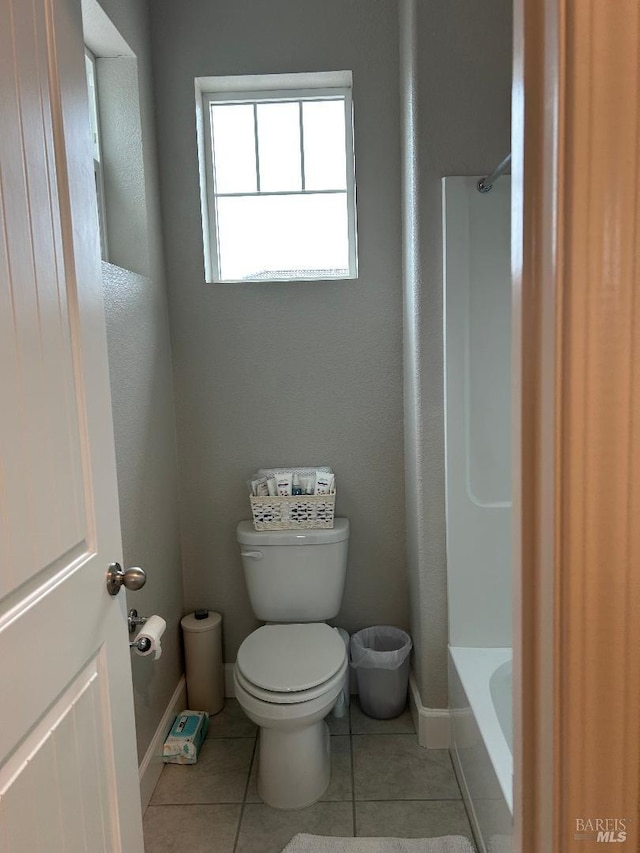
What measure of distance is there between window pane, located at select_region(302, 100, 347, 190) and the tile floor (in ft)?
6.93

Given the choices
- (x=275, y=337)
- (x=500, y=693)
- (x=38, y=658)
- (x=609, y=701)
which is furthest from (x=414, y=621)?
(x=609, y=701)

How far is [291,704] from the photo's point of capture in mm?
1766

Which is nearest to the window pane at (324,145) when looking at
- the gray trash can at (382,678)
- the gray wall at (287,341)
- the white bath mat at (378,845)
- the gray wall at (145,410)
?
the gray wall at (287,341)

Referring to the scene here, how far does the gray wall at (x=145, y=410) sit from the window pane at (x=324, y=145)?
601 millimetres

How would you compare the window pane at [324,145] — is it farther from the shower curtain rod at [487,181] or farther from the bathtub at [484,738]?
the bathtub at [484,738]

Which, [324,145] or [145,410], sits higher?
[324,145]

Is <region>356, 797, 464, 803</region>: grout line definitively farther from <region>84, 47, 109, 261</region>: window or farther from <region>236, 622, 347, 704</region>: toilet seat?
<region>84, 47, 109, 261</region>: window

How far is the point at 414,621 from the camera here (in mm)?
2328

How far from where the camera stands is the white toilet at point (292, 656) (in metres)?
1.79

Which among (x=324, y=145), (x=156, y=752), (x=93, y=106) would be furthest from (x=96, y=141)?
(x=156, y=752)

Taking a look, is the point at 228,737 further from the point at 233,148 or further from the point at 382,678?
the point at 233,148

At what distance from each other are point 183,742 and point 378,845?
0.74 meters

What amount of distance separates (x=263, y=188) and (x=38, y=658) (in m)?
2.10

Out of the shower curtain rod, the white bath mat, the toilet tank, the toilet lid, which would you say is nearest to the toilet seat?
the toilet lid
